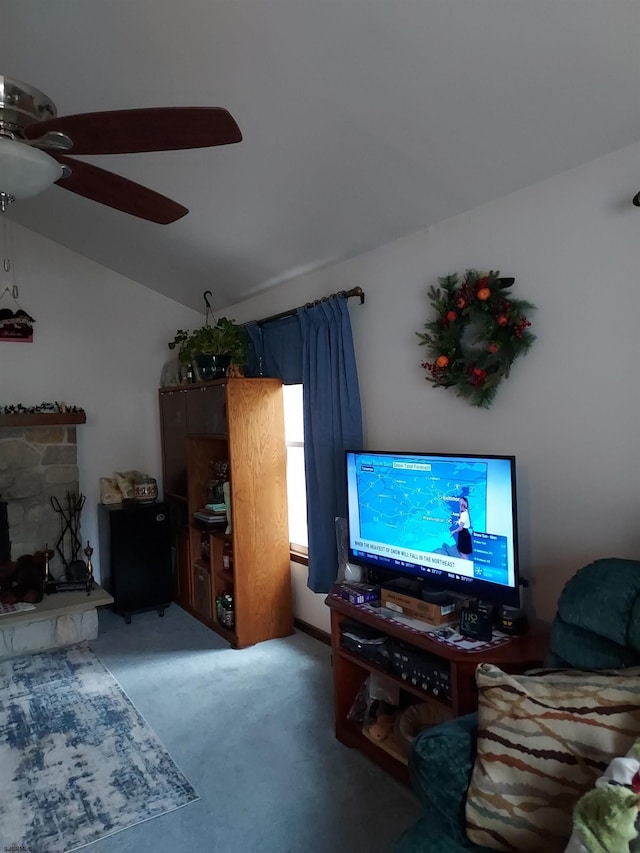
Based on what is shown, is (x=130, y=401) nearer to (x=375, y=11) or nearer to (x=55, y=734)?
(x=55, y=734)

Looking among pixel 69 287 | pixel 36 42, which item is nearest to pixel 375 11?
pixel 36 42

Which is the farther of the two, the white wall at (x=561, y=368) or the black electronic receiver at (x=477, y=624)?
the black electronic receiver at (x=477, y=624)

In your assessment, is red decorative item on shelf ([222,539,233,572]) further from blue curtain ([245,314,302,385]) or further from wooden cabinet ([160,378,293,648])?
blue curtain ([245,314,302,385])

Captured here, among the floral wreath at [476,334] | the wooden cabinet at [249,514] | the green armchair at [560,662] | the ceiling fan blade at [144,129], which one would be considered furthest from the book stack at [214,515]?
the ceiling fan blade at [144,129]

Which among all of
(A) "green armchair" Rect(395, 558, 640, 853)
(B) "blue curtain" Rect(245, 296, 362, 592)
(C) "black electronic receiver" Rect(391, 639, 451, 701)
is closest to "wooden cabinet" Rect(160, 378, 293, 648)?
(B) "blue curtain" Rect(245, 296, 362, 592)

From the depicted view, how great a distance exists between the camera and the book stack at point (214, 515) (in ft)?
13.1

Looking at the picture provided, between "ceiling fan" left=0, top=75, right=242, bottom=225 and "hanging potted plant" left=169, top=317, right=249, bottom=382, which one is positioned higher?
"ceiling fan" left=0, top=75, right=242, bottom=225

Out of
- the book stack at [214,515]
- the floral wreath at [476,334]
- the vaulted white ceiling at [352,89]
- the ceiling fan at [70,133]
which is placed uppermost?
the vaulted white ceiling at [352,89]

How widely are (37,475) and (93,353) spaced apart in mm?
1008

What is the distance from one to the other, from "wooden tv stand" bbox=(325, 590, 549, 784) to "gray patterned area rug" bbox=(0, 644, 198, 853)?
721 mm

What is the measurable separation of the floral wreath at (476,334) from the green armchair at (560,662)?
894 mm

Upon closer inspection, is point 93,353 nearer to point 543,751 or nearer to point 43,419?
point 43,419

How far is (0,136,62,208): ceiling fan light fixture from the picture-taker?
4.93 ft

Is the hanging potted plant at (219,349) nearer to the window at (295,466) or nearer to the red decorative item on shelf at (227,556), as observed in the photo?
the window at (295,466)
